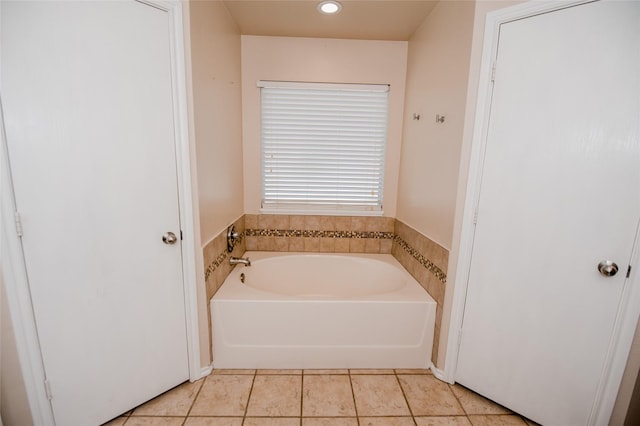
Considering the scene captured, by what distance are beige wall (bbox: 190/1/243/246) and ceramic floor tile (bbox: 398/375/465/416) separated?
1.50 meters

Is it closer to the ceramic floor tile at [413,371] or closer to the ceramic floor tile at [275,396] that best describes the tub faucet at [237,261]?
the ceramic floor tile at [275,396]

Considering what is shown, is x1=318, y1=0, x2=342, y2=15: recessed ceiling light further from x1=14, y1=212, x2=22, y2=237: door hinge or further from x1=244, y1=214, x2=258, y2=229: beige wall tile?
x1=14, y1=212, x2=22, y2=237: door hinge

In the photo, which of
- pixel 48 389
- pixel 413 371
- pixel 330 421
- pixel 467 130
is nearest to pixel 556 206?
pixel 467 130

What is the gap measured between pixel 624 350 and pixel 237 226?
234cm

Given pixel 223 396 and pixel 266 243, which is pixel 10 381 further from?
pixel 266 243

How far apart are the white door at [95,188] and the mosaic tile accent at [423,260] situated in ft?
5.00

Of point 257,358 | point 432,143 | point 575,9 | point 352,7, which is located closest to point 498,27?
point 575,9

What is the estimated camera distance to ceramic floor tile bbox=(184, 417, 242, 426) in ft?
4.30

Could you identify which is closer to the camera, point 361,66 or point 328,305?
point 328,305

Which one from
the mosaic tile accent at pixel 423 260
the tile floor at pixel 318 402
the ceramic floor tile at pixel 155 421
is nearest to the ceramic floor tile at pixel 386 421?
the tile floor at pixel 318 402

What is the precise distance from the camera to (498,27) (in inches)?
49.7

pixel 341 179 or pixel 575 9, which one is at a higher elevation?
pixel 575 9

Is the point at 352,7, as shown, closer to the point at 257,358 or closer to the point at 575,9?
the point at 575,9

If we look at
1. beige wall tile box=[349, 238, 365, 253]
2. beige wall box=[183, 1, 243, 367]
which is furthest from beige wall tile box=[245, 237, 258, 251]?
beige wall tile box=[349, 238, 365, 253]
